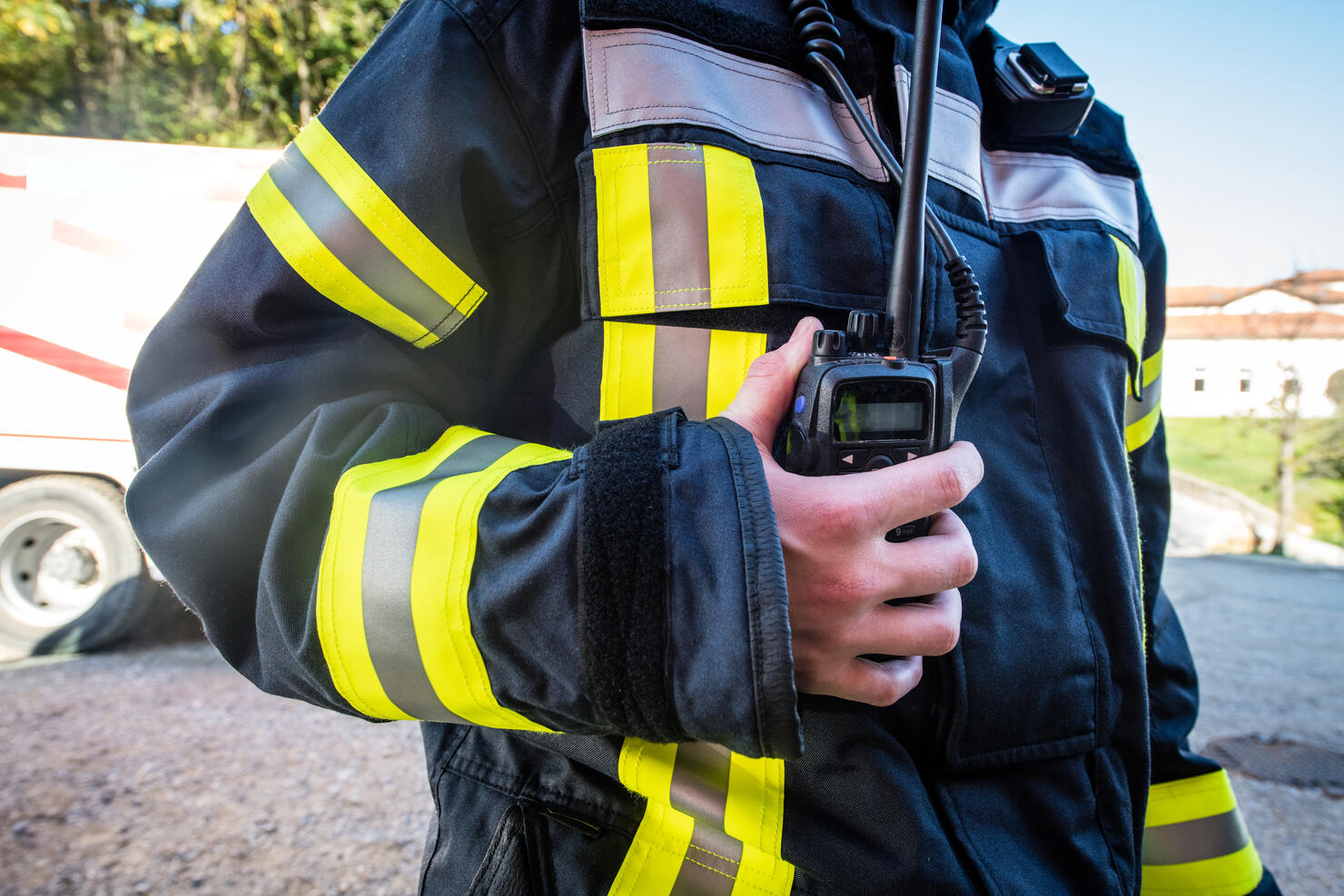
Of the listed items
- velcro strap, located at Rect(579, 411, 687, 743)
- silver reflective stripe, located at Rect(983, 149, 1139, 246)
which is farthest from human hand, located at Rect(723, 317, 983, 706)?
silver reflective stripe, located at Rect(983, 149, 1139, 246)

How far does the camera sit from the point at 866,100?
97cm

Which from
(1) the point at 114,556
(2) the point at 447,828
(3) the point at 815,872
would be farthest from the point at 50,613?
(3) the point at 815,872

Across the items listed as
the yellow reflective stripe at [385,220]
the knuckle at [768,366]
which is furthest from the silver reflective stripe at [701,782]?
the yellow reflective stripe at [385,220]

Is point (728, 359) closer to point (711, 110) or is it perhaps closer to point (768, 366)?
point (768, 366)

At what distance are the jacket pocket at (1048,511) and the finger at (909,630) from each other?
0.49 ft

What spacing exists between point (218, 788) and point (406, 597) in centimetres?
291

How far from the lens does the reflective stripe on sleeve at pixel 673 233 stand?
0.81 m

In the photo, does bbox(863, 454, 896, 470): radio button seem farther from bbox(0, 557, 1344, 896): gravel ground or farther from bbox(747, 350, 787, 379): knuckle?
bbox(0, 557, 1344, 896): gravel ground

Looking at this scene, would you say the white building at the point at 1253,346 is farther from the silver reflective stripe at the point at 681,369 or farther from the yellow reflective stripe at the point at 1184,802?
the silver reflective stripe at the point at 681,369

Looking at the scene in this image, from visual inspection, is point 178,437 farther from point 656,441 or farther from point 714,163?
point 714,163

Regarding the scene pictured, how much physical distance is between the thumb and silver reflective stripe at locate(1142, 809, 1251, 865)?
1039 mm

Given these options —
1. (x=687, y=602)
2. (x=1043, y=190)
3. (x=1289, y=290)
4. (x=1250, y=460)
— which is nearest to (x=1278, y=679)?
(x=1043, y=190)

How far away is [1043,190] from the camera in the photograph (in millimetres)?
1135

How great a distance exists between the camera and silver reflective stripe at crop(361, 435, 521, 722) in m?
0.70
